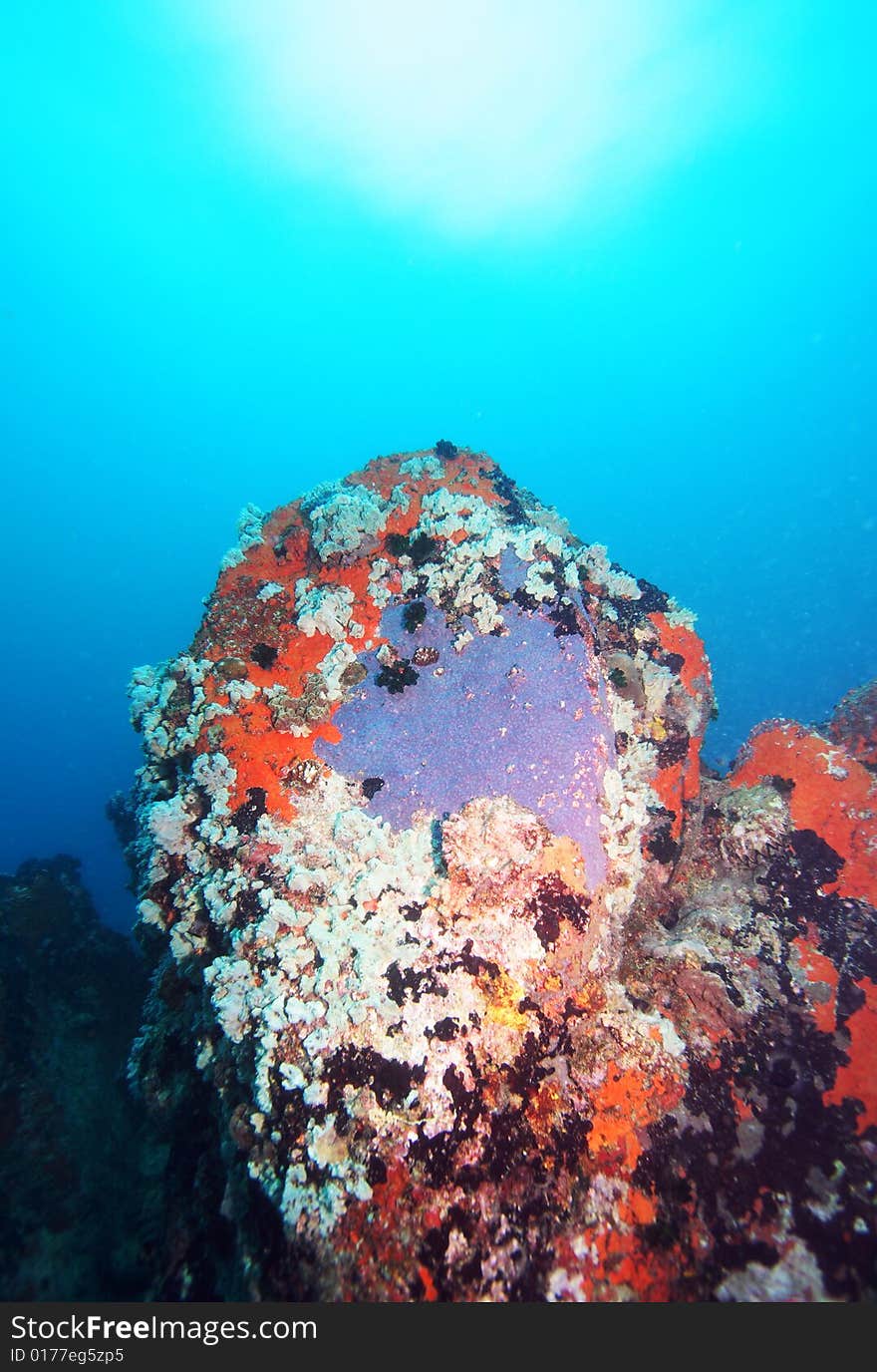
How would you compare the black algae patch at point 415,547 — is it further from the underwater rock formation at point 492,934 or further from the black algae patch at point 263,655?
the black algae patch at point 263,655

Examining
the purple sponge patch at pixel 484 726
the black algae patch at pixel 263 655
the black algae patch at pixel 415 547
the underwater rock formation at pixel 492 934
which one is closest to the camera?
the underwater rock formation at pixel 492 934

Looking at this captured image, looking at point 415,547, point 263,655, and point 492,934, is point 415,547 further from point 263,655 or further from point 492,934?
point 492,934

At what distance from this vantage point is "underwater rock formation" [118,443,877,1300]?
4.88m

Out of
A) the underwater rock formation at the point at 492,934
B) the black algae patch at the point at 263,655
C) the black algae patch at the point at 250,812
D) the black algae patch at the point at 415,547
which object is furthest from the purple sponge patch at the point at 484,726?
the black algae patch at the point at 263,655

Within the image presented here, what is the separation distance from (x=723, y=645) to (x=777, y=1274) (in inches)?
2617

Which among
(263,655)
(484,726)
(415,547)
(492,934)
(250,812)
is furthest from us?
(415,547)

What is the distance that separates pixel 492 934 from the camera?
612 centimetres

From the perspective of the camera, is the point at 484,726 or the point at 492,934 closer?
the point at 492,934

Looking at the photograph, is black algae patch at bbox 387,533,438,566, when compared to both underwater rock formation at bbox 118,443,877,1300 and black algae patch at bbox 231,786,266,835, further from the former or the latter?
black algae patch at bbox 231,786,266,835

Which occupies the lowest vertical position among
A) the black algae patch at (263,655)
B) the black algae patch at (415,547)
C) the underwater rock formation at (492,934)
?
the underwater rock formation at (492,934)

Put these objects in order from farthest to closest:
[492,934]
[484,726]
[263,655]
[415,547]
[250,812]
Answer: [415,547]
[263,655]
[484,726]
[250,812]
[492,934]

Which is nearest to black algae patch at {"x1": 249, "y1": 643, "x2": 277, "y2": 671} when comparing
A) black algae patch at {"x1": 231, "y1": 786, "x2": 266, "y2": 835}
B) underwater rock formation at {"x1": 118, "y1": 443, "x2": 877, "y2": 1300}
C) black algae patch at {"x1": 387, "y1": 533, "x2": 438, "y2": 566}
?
underwater rock formation at {"x1": 118, "y1": 443, "x2": 877, "y2": 1300}

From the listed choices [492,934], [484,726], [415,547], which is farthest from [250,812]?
[415,547]

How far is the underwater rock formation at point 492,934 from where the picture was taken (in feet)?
16.0
